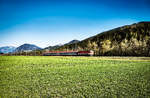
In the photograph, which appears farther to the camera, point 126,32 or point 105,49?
point 126,32

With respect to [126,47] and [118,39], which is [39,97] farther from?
[118,39]

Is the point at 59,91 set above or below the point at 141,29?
below

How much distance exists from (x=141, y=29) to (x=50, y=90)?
623ft

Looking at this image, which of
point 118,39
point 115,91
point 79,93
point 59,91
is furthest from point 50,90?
point 118,39

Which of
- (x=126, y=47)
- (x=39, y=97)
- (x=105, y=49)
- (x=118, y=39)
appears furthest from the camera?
(x=118, y=39)

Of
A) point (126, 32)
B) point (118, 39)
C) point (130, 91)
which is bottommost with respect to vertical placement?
point (130, 91)

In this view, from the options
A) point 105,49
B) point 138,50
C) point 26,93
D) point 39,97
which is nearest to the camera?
point 39,97

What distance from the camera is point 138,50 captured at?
106m

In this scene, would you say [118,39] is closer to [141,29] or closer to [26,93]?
[141,29]

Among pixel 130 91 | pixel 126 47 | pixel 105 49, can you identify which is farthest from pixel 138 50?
pixel 130 91

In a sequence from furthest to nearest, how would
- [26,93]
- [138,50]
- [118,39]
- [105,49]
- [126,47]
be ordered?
[118,39]
[105,49]
[126,47]
[138,50]
[26,93]

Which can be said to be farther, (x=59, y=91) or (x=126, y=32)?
(x=126, y=32)

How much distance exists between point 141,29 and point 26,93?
19114 cm

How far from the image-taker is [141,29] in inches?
6654
